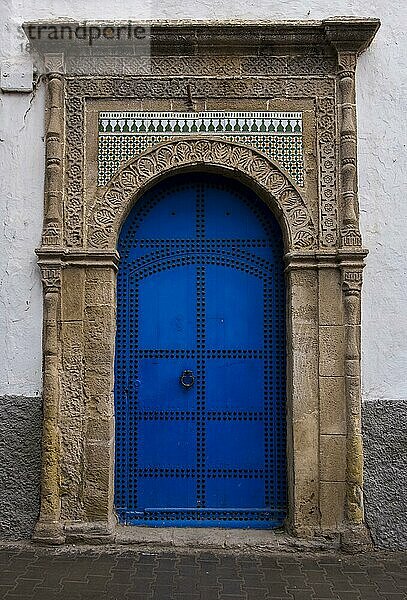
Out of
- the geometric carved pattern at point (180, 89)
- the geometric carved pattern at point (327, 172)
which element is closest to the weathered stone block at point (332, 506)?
the geometric carved pattern at point (327, 172)

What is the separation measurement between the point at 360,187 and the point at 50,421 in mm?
2990

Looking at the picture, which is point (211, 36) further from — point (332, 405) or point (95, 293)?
point (332, 405)

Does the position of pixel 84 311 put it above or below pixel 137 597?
above

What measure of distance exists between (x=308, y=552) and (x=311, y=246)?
230cm

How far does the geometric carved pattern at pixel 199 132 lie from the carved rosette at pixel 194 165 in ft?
0.26

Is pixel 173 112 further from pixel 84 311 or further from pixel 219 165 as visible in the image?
pixel 84 311

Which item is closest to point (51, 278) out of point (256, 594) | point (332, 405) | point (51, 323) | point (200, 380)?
point (51, 323)

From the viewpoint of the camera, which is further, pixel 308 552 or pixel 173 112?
pixel 173 112

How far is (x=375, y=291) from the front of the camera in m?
5.23

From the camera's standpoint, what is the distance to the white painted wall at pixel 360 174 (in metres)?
5.22

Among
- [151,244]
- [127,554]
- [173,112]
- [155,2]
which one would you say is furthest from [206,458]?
[155,2]

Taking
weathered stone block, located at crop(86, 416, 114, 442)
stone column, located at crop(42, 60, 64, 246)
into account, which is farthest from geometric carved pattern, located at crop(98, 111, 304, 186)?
weathered stone block, located at crop(86, 416, 114, 442)

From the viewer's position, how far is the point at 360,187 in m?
5.31

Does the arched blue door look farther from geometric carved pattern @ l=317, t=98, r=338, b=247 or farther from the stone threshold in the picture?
geometric carved pattern @ l=317, t=98, r=338, b=247
